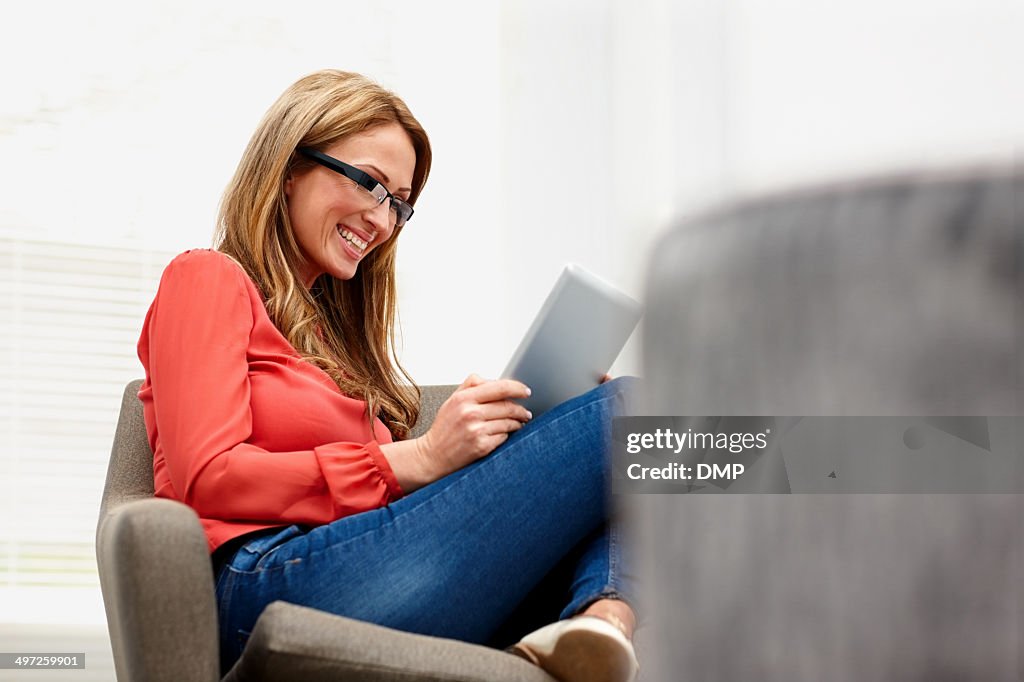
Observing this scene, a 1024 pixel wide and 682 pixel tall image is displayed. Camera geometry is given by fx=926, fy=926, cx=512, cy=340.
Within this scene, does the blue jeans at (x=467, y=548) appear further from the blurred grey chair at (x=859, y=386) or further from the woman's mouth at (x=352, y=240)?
the blurred grey chair at (x=859, y=386)

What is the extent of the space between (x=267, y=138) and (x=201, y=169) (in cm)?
93

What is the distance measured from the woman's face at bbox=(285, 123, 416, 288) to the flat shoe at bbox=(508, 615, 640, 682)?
74 centimetres

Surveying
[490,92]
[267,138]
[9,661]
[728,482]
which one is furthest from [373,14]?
[728,482]

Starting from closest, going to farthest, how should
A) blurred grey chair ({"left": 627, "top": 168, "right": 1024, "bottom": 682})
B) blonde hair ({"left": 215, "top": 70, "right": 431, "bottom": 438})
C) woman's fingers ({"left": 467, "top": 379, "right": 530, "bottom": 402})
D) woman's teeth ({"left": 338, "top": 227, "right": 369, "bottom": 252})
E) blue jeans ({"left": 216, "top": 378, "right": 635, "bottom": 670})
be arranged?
blurred grey chair ({"left": 627, "top": 168, "right": 1024, "bottom": 682}), blue jeans ({"left": 216, "top": 378, "right": 635, "bottom": 670}), woman's fingers ({"left": 467, "top": 379, "right": 530, "bottom": 402}), blonde hair ({"left": 215, "top": 70, "right": 431, "bottom": 438}), woman's teeth ({"left": 338, "top": 227, "right": 369, "bottom": 252})

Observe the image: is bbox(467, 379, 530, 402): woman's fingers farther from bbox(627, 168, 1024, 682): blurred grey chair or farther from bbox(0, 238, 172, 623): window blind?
bbox(0, 238, 172, 623): window blind

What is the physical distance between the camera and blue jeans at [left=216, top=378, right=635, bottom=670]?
3.18 ft

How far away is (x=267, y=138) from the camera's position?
1.36m

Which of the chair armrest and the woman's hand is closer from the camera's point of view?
the chair armrest

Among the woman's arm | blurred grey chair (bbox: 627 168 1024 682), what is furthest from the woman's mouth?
blurred grey chair (bbox: 627 168 1024 682)

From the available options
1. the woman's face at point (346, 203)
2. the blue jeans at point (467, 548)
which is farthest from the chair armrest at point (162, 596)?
the woman's face at point (346, 203)

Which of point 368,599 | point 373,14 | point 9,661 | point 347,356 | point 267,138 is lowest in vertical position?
point 9,661

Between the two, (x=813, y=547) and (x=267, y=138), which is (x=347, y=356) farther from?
(x=813, y=547)

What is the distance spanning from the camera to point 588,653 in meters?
0.87

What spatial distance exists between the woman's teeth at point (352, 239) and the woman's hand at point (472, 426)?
440 millimetres
